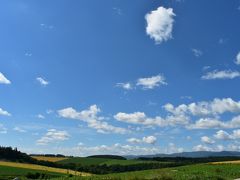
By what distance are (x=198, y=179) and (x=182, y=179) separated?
4.06 feet

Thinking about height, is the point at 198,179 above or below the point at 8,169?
below

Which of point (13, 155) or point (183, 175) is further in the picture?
point (13, 155)

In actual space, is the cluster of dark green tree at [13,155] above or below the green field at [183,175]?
above

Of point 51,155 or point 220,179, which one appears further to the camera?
point 51,155

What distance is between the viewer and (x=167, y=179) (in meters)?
31.5

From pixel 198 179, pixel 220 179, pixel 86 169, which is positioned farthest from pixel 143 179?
pixel 86 169

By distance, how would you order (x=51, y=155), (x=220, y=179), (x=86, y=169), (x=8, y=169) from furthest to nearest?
(x=51, y=155) → (x=86, y=169) → (x=8, y=169) → (x=220, y=179)

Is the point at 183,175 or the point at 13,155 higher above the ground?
the point at 13,155

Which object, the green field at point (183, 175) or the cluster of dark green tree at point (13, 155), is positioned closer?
the green field at point (183, 175)

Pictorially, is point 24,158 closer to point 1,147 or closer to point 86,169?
point 1,147

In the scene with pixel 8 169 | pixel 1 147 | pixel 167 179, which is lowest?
pixel 167 179

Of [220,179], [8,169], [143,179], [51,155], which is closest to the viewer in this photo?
[143,179]

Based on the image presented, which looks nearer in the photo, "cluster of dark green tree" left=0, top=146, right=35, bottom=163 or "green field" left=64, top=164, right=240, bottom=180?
"green field" left=64, top=164, right=240, bottom=180

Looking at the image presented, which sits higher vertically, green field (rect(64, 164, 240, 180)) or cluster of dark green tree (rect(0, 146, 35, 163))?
cluster of dark green tree (rect(0, 146, 35, 163))
